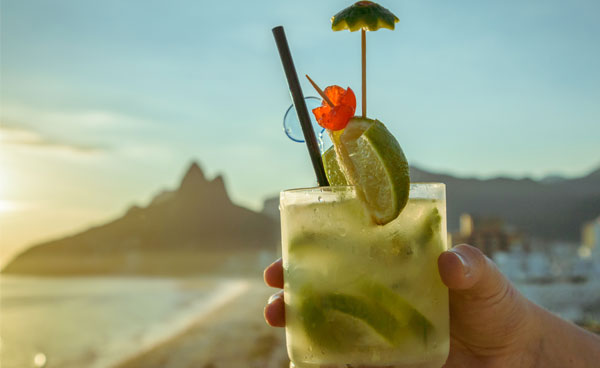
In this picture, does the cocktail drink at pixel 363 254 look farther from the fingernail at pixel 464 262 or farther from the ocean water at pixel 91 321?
the ocean water at pixel 91 321

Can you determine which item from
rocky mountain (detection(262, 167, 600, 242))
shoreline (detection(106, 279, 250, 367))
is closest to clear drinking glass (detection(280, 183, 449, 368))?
shoreline (detection(106, 279, 250, 367))

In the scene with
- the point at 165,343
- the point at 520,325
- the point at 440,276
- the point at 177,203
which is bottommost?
the point at 177,203

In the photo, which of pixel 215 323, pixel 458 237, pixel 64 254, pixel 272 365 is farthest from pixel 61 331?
pixel 64 254

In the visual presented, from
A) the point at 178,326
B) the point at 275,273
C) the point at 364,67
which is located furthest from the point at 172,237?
the point at 364,67

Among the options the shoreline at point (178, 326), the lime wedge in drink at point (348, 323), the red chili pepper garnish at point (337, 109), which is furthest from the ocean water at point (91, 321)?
the red chili pepper garnish at point (337, 109)

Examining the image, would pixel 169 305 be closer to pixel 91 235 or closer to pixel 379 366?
pixel 379 366
